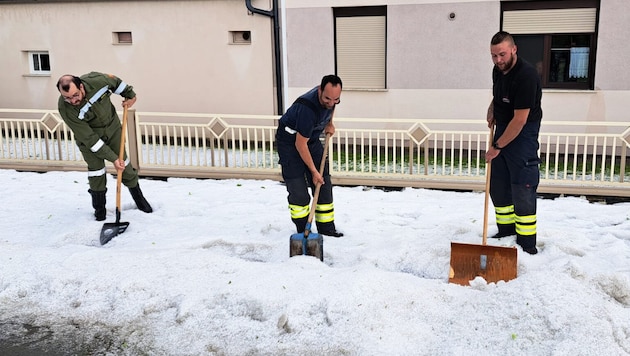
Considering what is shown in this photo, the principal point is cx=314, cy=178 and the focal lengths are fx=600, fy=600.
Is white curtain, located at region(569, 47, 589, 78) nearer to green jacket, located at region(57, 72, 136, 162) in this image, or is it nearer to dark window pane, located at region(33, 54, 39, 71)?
green jacket, located at region(57, 72, 136, 162)

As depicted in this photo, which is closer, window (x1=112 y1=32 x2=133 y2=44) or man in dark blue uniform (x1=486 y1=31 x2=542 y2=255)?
man in dark blue uniform (x1=486 y1=31 x2=542 y2=255)

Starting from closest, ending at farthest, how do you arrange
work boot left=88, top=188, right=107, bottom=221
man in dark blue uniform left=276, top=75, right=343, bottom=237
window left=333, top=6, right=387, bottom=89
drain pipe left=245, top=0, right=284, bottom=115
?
man in dark blue uniform left=276, top=75, right=343, bottom=237, work boot left=88, top=188, right=107, bottom=221, window left=333, top=6, right=387, bottom=89, drain pipe left=245, top=0, right=284, bottom=115

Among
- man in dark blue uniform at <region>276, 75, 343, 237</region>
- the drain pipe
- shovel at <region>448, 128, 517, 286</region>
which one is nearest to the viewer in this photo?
shovel at <region>448, 128, 517, 286</region>

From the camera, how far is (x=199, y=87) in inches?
490

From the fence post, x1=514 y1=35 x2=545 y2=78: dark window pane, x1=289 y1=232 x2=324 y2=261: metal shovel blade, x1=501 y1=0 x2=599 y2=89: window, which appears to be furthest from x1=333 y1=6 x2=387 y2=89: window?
x1=289 y1=232 x2=324 y2=261: metal shovel blade

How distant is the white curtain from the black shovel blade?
324 inches

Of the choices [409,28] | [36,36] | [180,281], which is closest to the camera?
[180,281]

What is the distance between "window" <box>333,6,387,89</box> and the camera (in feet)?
37.3

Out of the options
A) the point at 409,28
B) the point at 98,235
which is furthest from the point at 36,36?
the point at 98,235

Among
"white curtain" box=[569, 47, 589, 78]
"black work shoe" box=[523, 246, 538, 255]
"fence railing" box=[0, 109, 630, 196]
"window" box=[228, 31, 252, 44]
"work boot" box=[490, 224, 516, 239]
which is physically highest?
"window" box=[228, 31, 252, 44]

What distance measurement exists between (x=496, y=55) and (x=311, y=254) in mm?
2193

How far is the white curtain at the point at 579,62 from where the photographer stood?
10508 mm

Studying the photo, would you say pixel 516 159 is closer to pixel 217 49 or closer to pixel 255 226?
pixel 255 226

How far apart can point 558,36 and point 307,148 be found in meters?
7.34
